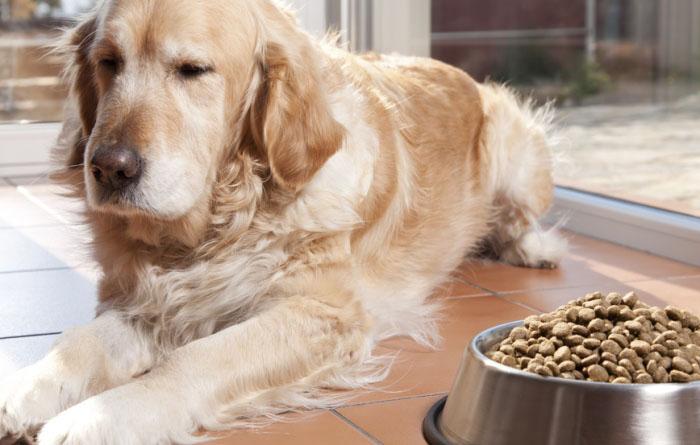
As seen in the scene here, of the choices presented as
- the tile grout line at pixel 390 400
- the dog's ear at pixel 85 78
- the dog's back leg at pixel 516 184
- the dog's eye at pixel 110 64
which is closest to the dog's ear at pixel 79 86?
the dog's ear at pixel 85 78

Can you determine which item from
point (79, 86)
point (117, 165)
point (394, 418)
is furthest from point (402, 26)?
point (394, 418)

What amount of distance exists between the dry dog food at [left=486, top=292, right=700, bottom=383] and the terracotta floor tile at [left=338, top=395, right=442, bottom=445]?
192 mm

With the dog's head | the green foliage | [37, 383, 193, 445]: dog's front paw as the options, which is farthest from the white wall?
[37, 383, 193, 445]: dog's front paw

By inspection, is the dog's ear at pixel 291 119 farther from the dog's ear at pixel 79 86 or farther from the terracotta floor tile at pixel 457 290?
the terracotta floor tile at pixel 457 290

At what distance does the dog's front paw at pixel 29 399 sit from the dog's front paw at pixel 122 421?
0.31 ft

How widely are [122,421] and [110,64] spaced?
75 cm

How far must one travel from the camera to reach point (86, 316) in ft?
8.39

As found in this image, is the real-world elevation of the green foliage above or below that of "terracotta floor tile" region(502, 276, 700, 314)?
above

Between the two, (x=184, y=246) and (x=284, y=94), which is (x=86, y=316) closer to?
(x=184, y=246)

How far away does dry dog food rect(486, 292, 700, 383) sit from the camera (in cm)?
162

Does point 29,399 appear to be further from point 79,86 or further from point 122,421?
point 79,86

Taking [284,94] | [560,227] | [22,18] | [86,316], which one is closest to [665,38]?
[560,227]

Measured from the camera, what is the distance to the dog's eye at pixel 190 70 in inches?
79.7

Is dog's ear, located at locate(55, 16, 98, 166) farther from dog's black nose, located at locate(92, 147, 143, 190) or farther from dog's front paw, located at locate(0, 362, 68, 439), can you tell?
dog's front paw, located at locate(0, 362, 68, 439)
